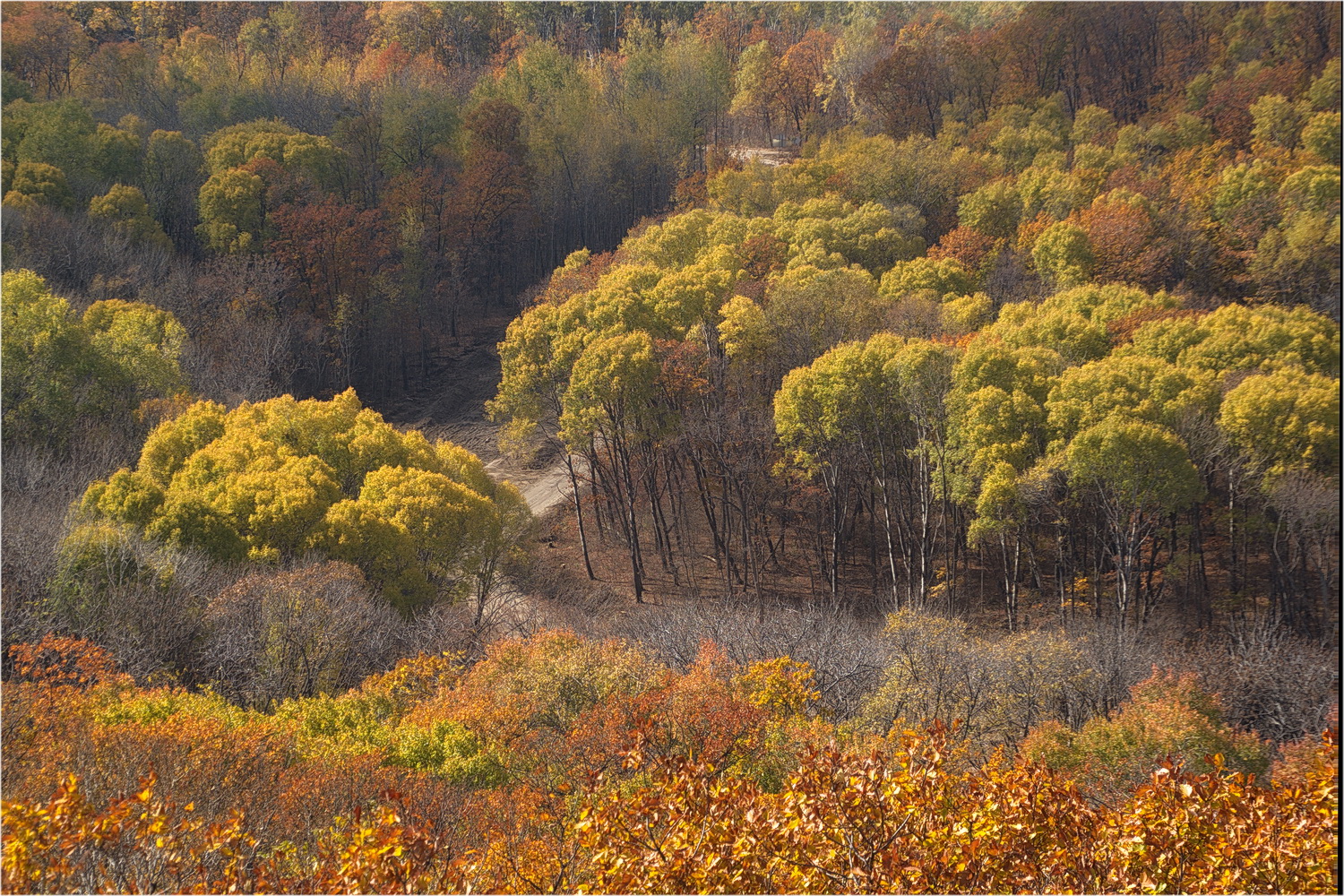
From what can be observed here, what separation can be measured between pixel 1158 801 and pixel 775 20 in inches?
4633

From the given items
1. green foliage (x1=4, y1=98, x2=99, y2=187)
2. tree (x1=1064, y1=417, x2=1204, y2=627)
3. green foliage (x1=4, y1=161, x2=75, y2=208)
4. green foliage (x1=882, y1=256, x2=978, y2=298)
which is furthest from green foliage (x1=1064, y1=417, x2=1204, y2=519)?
green foliage (x1=4, y1=98, x2=99, y2=187)

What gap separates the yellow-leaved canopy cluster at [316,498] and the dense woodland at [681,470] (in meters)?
0.18

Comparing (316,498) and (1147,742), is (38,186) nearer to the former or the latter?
(316,498)

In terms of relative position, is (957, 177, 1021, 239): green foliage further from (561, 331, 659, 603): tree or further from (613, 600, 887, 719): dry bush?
(613, 600, 887, 719): dry bush

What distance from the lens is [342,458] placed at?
3788cm

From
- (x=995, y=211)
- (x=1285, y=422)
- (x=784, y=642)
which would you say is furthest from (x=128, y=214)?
(x=1285, y=422)

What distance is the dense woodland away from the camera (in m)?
10.0

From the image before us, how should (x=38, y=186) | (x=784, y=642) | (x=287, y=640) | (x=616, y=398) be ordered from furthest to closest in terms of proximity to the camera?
(x=38, y=186) < (x=616, y=398) < (x=784, y=642) < (x=287, y=640)

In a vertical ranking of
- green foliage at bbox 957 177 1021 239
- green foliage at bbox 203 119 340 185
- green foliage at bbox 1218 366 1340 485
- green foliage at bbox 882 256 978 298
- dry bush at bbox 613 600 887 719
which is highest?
green foliage at bbox 203 119 340 185

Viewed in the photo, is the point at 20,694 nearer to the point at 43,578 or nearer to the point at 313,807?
the point at 313,807

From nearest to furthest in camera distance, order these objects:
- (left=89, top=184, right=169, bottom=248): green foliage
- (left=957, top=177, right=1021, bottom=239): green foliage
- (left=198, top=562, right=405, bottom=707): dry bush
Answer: (left=198, top=562, right=405, bottom=707): dry bush < (left=957, top=177, right=1021, bottom=239): green foliage < (left=89, top=184, right=169, bottom=248): green foliage

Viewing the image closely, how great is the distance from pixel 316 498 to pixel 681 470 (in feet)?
69.8

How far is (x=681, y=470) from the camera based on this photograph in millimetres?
49312

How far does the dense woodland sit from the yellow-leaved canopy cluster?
0.59 feet
